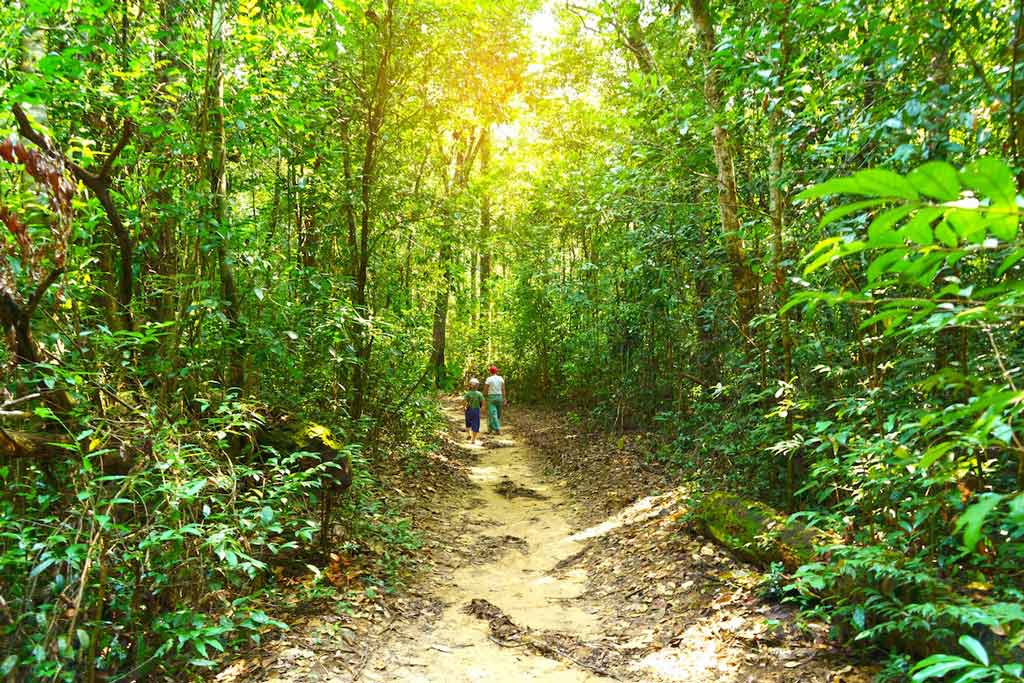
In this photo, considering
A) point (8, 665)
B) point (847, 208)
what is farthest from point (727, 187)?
point (8, 665)

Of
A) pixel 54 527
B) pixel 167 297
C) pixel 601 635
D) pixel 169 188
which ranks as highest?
pixel 169 188

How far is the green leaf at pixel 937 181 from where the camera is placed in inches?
34.7

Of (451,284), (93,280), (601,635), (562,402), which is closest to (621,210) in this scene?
(451,284)

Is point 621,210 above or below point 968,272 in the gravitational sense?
above

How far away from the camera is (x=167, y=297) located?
520 centimetres

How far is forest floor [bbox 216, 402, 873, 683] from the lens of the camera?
3881 mm

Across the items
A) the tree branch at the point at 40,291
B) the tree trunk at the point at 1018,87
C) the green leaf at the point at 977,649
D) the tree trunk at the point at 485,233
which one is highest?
the tree trunk at the point at 485,233

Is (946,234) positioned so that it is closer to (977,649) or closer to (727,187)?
(977,649)

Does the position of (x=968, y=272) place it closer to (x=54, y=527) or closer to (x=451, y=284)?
(x=54, y=527)

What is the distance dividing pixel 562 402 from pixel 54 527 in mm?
16183

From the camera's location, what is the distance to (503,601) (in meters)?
5.56

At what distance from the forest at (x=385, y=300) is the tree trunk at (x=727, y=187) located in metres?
0.04

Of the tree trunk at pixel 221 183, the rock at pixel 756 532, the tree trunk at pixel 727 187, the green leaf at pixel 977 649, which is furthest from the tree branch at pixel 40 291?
the tree trunk at pixel 727 187

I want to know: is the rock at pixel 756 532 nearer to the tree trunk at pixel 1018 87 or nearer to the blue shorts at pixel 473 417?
the tree trunk at pixel 1018 87
